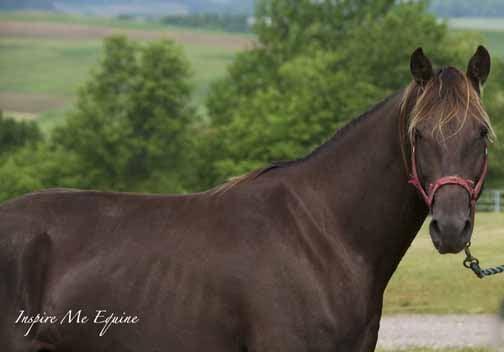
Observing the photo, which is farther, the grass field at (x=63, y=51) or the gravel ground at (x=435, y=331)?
the grass field at (x=63, y=51)

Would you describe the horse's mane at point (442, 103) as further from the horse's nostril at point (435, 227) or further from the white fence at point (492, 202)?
the white fence at point (492, 202)

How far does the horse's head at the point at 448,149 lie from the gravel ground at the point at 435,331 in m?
5.02

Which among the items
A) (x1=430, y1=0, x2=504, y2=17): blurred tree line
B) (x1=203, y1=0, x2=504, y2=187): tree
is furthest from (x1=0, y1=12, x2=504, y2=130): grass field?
(x1=203, y1=0, x2=504, y2=187): tree

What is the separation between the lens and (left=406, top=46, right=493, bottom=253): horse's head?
4.16 m

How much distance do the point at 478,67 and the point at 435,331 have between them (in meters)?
6.85

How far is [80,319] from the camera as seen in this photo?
4621 mm

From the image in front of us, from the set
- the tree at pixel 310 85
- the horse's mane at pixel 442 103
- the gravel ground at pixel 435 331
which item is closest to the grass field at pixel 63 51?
the tree at pixel 310 85

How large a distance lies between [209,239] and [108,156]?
61.5 metres

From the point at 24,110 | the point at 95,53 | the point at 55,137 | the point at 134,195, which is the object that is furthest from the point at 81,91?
the point at 134,195

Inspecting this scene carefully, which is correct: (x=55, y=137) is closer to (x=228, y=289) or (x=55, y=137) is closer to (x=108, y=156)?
(x=108, y=156)

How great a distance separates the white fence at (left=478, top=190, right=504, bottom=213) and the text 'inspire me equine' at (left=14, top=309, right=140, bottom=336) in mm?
38750

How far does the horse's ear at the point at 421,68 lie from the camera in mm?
4480

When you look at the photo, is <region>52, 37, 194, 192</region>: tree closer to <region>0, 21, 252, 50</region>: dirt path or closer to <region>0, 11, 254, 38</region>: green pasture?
<region>0, 21, 252, 50</region>: dirt path

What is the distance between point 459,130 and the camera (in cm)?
427
